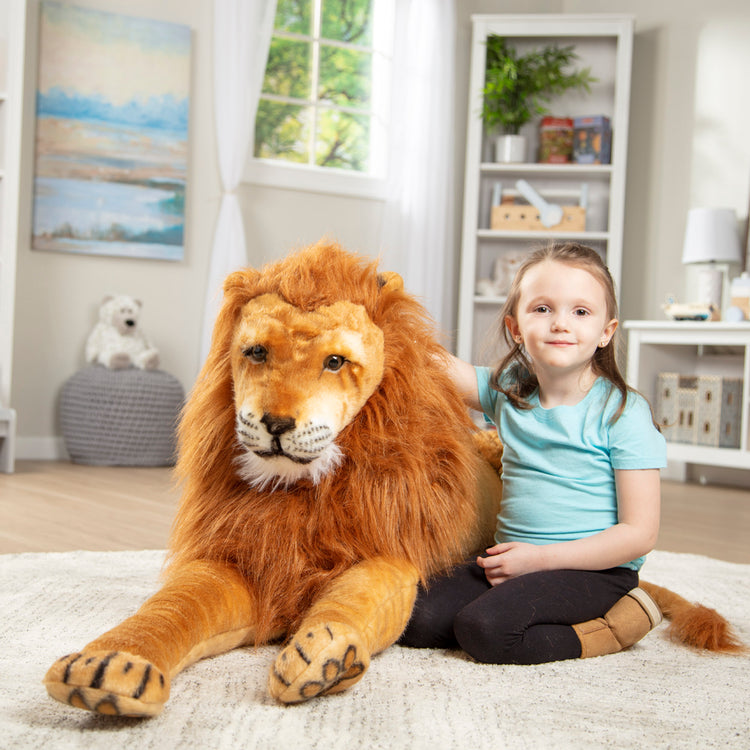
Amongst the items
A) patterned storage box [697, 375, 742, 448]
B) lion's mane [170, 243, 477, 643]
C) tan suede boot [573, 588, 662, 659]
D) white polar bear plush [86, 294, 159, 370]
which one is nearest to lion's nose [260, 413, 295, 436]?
lion's mane [170, 243, 477, 643]

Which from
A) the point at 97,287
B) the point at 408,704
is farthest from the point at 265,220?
the point at 408,704

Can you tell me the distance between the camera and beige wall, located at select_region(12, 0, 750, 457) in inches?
129

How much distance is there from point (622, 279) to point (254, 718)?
138 inches

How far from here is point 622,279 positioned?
3.97 metres

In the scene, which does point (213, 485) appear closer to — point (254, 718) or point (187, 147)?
point (254, 718)

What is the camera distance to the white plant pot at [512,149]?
385 cm

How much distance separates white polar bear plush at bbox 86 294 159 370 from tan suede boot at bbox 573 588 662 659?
96.9 inches

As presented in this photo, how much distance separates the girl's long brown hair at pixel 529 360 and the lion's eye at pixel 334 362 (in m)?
0.31

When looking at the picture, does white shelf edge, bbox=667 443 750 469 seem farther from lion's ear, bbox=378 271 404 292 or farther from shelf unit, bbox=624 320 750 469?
lion's ear, bbox=378 271 404 292

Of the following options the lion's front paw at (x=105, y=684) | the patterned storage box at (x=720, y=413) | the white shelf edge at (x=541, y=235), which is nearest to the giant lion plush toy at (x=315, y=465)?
the lion's front paw at (x=105, y=684)

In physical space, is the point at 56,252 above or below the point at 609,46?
below

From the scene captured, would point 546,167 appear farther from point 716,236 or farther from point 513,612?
point 513,612

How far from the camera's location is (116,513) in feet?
6.91

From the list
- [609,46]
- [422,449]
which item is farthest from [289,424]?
[609,46]
